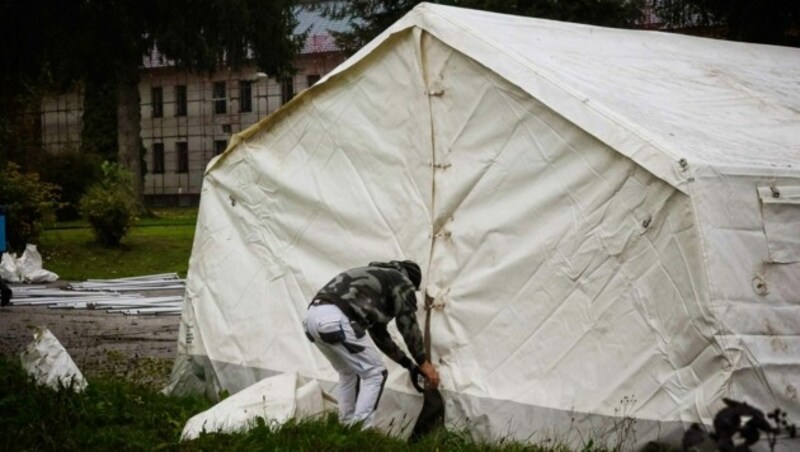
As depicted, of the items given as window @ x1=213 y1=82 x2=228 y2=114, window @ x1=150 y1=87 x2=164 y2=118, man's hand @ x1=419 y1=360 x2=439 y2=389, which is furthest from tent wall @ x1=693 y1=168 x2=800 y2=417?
window @ x1=150 y1=87 x2=164 y2=118

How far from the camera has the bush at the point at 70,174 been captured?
41.6 metres

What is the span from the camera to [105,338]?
1534cm

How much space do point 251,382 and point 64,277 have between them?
637 inches

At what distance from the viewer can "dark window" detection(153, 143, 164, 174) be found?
69650 millimetres

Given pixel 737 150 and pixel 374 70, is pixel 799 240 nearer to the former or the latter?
pixel 737 150

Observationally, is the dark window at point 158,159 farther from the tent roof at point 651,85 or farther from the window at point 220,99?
the tent roof at point 651,85

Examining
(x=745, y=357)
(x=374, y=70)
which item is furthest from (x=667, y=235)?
(x=374, y=70)

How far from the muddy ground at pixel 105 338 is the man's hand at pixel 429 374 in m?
A: 3.71

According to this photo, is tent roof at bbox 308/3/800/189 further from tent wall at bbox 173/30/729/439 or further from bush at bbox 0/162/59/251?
bush at bbox 0/162/59/251

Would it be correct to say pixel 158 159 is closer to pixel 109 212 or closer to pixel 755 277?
pixel 109 212

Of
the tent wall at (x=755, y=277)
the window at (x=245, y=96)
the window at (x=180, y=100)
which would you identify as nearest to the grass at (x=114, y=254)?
the tent wall at (x=755, y=277)

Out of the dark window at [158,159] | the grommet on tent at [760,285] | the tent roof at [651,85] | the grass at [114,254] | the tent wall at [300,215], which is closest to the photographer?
the grommet on tent at [760,285]

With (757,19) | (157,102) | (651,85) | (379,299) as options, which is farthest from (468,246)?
(157,102)

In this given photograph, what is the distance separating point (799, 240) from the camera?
310 inches
